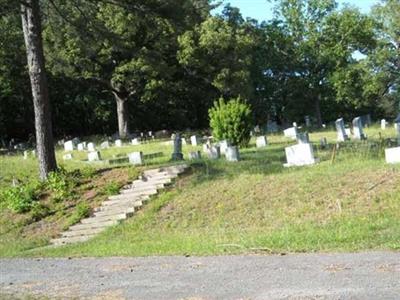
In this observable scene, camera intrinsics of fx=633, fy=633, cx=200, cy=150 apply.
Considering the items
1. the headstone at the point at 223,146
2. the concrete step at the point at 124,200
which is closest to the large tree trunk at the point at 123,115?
the headstone at the point at 223,146

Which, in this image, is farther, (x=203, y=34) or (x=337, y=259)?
(x=203, y=34)

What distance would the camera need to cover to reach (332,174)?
1479 cm

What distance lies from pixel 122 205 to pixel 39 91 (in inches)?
195

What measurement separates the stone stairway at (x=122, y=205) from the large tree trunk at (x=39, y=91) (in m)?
3.01

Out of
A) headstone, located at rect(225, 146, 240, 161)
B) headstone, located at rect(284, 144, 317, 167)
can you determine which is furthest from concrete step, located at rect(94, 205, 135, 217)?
headstone, located at rect(284, 144, 317, 167)

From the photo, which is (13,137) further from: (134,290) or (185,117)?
(134,290)

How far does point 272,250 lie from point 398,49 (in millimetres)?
43324

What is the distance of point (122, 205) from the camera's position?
16281 mm

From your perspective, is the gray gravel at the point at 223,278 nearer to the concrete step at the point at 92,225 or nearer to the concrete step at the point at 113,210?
the concrete step at the point at 92,225

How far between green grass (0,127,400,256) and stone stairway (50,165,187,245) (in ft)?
1.24

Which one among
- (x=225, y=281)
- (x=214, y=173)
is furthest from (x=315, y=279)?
(x=214, y=173)

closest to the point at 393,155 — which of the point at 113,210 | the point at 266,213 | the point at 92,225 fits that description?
the point at 266,213

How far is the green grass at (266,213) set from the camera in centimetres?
1051

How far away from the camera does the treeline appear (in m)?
40.2
